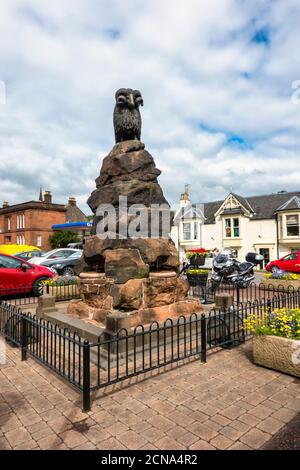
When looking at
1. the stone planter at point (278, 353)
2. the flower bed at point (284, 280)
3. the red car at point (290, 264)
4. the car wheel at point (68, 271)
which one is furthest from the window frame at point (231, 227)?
the stone planter at point (278, 353)

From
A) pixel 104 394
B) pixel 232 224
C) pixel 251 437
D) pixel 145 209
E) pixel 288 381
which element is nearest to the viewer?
pixel 251 437

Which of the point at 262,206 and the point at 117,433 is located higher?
the point at 262,206

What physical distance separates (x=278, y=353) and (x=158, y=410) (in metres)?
2.37

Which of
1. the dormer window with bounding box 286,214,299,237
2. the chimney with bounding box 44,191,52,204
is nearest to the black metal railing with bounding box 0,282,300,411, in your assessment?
the dormer window with bounding box 286,214,299,237

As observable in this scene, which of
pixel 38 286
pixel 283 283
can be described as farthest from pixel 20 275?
pixel 283 283

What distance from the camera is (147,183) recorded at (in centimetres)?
745

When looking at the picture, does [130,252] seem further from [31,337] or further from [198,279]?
[198,279]

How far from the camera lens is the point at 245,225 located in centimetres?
3083

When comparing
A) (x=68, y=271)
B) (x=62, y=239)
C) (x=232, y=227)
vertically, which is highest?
(x=232, y=227)

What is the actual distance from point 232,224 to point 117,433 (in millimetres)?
29757

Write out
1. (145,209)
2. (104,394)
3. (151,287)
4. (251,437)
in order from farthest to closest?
(145,209), (151,287), (104,394), (251,437)
